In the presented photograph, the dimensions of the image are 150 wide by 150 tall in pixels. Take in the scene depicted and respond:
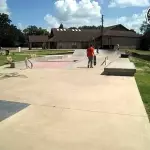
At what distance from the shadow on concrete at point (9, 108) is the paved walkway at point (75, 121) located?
155 mm

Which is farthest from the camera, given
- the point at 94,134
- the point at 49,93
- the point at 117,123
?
the point at 49,93

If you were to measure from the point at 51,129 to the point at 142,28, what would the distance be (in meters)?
96.9

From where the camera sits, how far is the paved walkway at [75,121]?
4820 millimetres

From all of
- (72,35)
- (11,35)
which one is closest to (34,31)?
(11,35)

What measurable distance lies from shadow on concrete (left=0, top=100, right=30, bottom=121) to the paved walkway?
16 centimetres

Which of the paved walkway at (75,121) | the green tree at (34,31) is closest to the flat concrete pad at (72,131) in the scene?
the paved walkway at (75,121)

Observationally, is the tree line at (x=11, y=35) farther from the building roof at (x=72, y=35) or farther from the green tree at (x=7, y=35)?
the building roof at (x=72, y=35)

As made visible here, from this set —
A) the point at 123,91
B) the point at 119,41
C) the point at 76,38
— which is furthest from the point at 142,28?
the point at 123,91

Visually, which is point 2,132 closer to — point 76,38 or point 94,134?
point 94,134

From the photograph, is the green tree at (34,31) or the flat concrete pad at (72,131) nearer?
the flat concrete pad at (72,131)

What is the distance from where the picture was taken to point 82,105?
24.6ft

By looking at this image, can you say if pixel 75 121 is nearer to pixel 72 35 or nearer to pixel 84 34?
pixel 72 35

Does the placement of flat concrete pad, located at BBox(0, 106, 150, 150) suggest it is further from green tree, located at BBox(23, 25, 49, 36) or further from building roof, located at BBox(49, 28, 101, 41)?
green tree, located at BBox(23, 25, 49, 36)

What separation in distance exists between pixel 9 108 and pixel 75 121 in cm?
192
